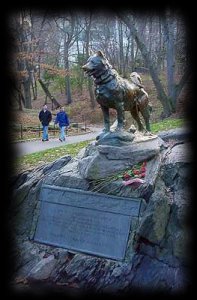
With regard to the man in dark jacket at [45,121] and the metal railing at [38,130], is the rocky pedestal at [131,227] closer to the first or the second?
the man in dark jacket at [45,121]

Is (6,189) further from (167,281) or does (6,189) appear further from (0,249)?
(167,281)

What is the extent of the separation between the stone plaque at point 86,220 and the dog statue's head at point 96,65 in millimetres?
1471

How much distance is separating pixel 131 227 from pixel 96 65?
77.4 inches

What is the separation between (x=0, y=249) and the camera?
207 inches

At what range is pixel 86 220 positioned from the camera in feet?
16.0

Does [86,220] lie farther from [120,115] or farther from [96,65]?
[96,65]

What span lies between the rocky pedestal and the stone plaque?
7 cm

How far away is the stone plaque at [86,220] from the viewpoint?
4.68 m

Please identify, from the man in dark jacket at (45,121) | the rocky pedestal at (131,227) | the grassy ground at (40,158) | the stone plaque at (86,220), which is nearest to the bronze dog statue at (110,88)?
the rocky pedestal at (131,227)

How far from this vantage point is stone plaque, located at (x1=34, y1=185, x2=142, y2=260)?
4676mm

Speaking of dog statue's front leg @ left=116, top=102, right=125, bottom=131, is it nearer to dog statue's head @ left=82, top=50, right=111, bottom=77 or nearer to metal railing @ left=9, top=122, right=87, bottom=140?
dog statue's head @ left=82, top=50, right=111, bottom=77

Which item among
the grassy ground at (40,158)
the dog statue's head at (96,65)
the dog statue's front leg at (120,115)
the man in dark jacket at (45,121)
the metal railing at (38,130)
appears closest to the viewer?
the dog statue's head at (96,65)

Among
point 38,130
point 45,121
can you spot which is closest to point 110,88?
point 45,121

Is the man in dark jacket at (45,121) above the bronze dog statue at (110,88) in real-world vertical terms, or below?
below
